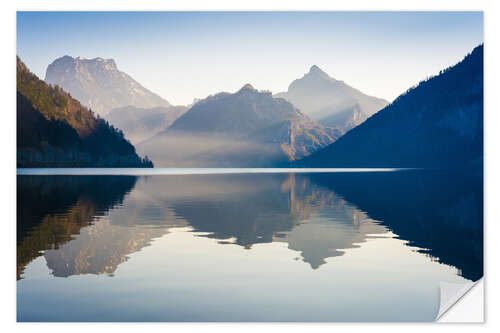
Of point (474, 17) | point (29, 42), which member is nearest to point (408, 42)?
point (474, 17)

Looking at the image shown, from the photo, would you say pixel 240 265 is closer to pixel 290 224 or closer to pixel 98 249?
pixel 98 249

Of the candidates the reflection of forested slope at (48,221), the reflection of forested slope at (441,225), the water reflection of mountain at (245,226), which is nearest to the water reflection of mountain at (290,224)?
the water reflection of mountain at (245,226)

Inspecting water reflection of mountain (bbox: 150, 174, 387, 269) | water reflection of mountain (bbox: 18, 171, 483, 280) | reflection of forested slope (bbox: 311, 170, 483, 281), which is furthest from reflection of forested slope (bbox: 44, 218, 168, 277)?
reflection of forested slope (bbox: 311, 170, 483, 281)

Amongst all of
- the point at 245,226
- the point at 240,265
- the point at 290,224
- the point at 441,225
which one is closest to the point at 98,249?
the point at 240,265

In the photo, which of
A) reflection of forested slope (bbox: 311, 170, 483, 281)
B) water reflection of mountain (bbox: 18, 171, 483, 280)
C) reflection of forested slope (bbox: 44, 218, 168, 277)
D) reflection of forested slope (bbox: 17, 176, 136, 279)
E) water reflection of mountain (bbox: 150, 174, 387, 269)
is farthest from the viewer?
water reflection of mountain (bbox: 150, 174, 387, 269)


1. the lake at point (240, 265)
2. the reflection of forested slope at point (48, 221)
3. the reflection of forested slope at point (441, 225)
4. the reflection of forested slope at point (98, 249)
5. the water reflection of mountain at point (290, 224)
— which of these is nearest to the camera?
the lake at point (240, 265)

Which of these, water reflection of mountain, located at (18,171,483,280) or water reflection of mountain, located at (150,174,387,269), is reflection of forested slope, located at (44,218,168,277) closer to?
water reflection of mountain, located at (18,171,483,280)

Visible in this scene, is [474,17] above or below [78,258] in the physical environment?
above

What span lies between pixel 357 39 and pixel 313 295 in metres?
14.2

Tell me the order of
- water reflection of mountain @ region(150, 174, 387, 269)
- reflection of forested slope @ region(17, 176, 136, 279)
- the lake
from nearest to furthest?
the lake → reflection of forested slope @ region(17, 176, 136, 279) → water reflection of mountain @ region(150, 174, 387, 269)

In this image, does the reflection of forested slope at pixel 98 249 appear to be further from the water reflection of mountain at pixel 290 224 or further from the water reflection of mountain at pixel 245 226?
the water reflection of mountain at pixel 290 224

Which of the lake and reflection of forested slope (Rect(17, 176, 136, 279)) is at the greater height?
reflection of forested slope (Rect(17, 176, 136, 279))

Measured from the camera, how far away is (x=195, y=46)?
22672mm
